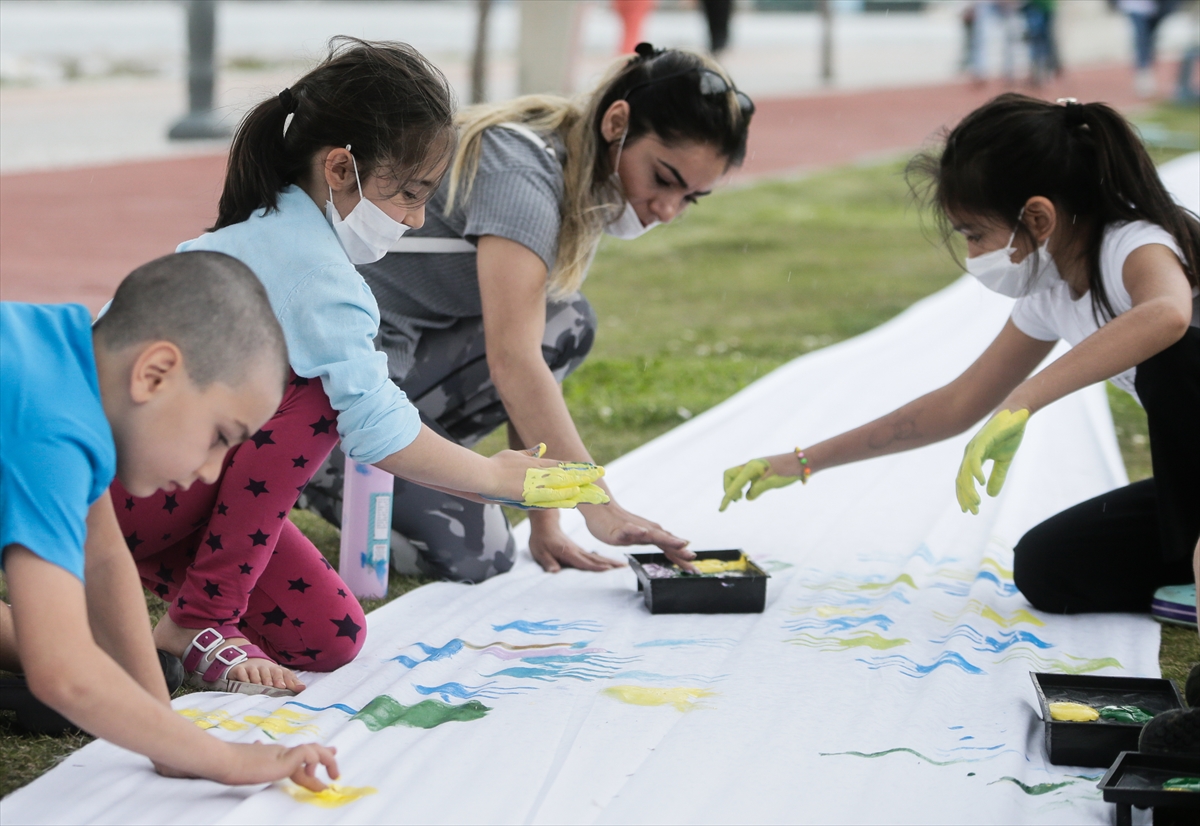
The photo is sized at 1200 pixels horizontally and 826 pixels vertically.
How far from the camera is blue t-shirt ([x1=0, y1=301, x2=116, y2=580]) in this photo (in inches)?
51.5

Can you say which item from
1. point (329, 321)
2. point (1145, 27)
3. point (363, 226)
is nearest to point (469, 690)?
A: point (329, 321)

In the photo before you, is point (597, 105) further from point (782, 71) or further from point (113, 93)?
point (782, 71)

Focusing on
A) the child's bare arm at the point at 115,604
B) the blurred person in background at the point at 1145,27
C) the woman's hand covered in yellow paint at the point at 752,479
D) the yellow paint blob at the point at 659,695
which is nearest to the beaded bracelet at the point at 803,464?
the woman's hand covered in yellow paint at the point at 752,479

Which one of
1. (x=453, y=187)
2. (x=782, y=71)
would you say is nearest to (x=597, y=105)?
(x=453, y=187)

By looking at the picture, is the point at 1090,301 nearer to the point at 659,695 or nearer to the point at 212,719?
the point at 659,695

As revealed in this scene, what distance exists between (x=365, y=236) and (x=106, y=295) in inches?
155

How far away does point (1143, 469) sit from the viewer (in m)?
3.54

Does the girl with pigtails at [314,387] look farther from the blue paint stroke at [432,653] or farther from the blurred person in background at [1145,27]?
the blurred person in background at [1145,27]

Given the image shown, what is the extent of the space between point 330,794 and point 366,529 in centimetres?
89

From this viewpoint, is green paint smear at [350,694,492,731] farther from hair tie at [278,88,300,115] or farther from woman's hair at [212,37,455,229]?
hair tie at [278,88,300,115]

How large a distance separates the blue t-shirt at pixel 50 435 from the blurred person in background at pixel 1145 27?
1420 cm

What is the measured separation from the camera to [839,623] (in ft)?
7.73

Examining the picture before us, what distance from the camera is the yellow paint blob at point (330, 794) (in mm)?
1570

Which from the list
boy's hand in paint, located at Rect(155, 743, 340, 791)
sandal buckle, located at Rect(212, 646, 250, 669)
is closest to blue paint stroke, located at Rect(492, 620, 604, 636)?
sandal buckle, located at Rect(212, 646, 250, 669)
